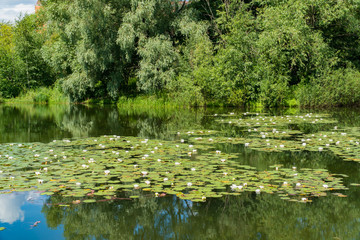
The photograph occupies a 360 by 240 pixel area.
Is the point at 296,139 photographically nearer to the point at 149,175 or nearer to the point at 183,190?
the point at 149,175

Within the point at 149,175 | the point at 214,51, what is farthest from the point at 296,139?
the point at 214,51

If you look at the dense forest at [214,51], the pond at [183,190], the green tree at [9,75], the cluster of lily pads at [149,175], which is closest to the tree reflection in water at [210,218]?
the pond at [183,190]

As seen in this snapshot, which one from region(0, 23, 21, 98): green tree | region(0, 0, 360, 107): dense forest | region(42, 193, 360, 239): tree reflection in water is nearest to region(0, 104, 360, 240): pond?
region(42, 193, 360, 239): tree reflection in water

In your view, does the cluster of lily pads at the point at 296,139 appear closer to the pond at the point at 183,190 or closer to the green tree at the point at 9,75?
the pond at the point at 183,190

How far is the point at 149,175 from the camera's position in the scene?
20.6ft

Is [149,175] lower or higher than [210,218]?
higher

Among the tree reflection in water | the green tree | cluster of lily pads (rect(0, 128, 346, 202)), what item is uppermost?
the green tree

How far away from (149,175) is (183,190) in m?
0.95

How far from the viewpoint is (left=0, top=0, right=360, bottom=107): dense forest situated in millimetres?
21672

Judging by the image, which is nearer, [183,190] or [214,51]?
[183,190]

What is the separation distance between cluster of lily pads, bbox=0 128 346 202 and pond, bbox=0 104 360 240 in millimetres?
17

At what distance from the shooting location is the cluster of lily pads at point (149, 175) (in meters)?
5.45

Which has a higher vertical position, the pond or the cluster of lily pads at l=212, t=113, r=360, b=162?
the cluster of lily pads at l=212, t=113, r=360, b=162

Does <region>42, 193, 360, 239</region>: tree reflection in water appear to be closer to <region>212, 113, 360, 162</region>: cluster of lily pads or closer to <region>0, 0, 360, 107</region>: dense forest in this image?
<region>212, 113, 360, 162</region>: cluster of lily pads
